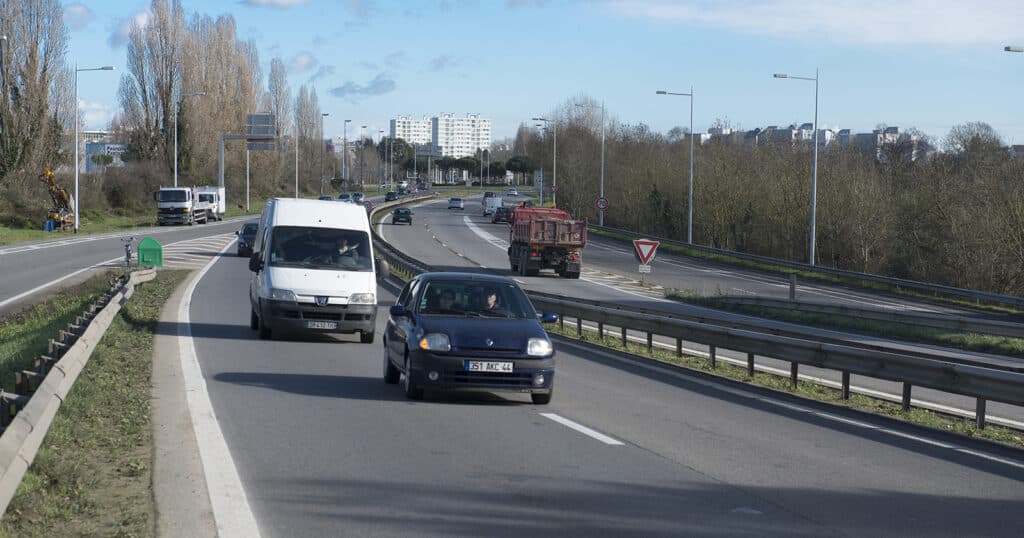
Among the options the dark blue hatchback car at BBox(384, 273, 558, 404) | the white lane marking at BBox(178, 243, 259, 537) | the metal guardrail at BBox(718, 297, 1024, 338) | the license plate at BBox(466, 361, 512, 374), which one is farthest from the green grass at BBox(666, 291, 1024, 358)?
the white lane marking at BBox(178, 243, 259, 537)

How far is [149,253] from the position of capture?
3778cm

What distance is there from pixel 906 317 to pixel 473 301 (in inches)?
799

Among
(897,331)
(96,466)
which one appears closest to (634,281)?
(897,331)

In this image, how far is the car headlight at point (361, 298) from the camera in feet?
62.2

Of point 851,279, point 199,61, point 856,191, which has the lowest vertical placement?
point 851,279

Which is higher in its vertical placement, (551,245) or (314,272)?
(314,272)

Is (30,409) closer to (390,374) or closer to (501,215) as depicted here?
(390,374)

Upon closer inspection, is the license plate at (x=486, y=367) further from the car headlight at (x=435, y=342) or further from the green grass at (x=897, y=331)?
the green grass at (x=897, y=331)

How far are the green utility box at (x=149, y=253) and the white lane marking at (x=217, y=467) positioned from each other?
23206 mm

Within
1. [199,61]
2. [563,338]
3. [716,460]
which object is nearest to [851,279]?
[563,338]

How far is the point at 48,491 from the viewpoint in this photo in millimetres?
7547

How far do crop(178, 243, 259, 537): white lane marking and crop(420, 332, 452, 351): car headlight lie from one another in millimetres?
2307

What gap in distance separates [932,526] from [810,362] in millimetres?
7722

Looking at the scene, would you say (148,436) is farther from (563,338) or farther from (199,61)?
(199,61)
